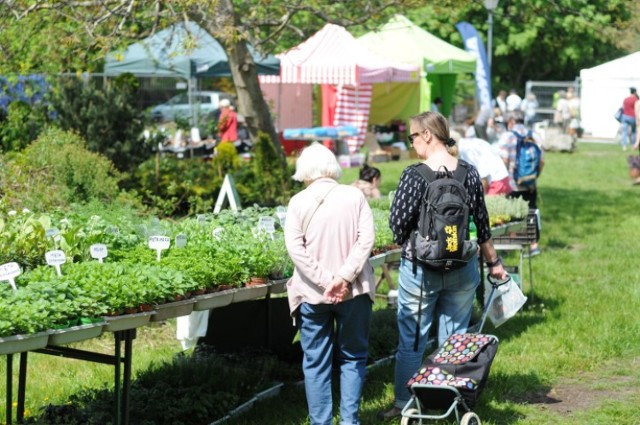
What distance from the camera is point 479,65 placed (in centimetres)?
2698

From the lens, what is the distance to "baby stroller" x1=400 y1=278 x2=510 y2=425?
19.0ft

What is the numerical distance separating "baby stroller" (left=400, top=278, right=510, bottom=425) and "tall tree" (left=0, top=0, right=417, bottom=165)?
16.7 ft

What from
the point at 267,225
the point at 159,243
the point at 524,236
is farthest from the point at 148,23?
the point at 159,243

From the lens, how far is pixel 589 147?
32.6 meters

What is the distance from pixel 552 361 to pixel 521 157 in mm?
4600

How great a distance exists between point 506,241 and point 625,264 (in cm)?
296

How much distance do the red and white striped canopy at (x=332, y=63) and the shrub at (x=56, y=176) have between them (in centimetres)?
1172

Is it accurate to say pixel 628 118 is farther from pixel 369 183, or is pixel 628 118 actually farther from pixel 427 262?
pixel 427 262

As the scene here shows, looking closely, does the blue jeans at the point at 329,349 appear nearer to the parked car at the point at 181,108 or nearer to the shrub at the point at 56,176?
the shrub at the point at 56,176

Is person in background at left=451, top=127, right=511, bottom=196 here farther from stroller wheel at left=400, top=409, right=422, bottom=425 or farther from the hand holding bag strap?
the hand holding bag strap

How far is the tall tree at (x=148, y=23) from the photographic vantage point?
1103cm

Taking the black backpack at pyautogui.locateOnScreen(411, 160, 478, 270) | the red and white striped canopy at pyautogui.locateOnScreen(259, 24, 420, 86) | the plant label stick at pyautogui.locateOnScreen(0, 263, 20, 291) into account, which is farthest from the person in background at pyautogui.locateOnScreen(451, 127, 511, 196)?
the red and white striped canopy at pyautogui.locateOnScreen(259, 24, 420, 86)

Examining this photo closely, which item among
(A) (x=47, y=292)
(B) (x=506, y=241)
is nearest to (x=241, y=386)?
(A) (x=47, y=292)

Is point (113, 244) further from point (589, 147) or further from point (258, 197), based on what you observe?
point (589, 147)
